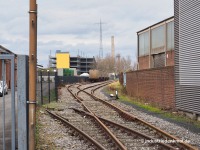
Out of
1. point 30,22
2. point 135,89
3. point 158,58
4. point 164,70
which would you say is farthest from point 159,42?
point 30,22

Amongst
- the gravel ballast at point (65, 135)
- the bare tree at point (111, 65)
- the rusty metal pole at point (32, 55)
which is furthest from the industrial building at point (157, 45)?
the bare tree at point (111, 65)

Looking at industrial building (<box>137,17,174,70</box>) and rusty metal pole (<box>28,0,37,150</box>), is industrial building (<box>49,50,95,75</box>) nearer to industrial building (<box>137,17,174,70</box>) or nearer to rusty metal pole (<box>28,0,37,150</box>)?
industrial building (<box>137,17,174,70</box>)

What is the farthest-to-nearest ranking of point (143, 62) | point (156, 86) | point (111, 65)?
point (111, 65), point (143, 62), point (156, 86)

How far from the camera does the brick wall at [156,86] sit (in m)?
20.8

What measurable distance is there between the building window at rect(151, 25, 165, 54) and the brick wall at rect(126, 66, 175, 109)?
649 cm

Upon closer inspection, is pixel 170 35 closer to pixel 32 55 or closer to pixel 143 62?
pixel 143 62

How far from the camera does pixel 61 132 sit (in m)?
13.5

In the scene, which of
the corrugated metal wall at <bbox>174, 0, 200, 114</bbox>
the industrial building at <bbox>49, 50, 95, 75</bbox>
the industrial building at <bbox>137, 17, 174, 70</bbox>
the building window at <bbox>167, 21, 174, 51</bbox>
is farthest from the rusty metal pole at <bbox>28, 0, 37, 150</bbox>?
the industrial building at <bbox>49, 50, 95, 75</bbox>

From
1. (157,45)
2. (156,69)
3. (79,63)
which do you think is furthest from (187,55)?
(79,63)

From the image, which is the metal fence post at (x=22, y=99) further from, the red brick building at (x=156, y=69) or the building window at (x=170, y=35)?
the building window at (x=170, y=35)

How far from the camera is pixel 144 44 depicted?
43.0 metres

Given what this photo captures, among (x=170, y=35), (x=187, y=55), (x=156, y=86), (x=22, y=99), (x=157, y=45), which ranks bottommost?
(x=156, y=86)

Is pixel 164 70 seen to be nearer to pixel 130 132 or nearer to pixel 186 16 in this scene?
pixel 186 16

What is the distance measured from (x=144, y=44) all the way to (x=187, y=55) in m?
25.4
